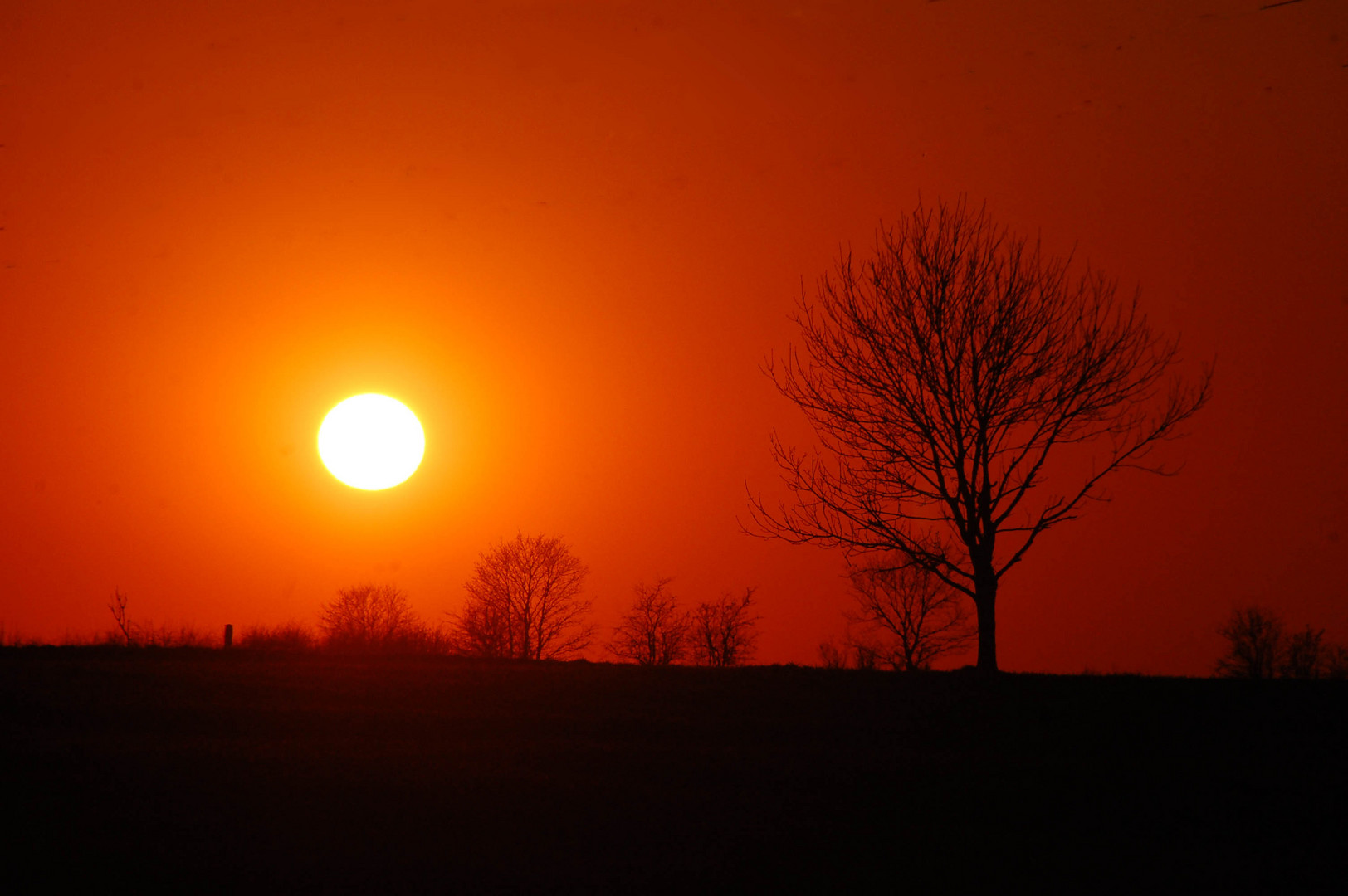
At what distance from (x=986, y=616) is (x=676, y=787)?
884 cm

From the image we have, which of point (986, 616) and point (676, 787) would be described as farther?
point (986, 616)

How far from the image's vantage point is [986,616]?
16.5 metres

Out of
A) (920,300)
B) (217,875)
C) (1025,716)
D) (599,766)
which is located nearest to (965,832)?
(599,766)

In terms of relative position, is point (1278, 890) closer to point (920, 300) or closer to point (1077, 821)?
point (1077, 821)

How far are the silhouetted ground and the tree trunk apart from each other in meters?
1.99

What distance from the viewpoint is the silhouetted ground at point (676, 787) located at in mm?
7555

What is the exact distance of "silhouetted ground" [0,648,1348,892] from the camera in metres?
7.55

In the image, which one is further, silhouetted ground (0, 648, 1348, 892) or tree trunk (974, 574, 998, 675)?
tree trunk (974, 574, 998, 675)

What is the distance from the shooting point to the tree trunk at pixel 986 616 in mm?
16266

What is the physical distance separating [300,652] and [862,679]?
11.7m

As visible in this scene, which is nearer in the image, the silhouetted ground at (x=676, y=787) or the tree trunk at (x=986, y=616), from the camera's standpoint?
the silhouetted ground at (x=676, y=787)

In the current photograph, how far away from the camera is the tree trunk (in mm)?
16266

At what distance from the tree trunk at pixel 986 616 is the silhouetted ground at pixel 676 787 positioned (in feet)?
6.54

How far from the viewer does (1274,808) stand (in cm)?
885
